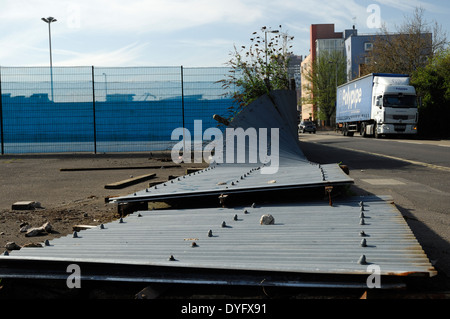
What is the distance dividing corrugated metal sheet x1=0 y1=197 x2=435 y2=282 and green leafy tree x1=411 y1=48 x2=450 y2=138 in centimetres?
3303

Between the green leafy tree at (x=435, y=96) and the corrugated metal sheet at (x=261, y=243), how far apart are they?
108ft

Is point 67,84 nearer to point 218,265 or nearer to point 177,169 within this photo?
point 177,169

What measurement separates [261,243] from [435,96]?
35.7 m

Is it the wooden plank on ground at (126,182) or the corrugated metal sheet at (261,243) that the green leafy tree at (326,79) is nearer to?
the wooden plank on ground at (126,182)

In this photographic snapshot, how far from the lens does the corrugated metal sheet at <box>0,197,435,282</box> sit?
294 centimetres

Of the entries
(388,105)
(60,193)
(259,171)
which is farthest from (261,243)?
(388,105)

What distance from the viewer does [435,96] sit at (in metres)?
35.6

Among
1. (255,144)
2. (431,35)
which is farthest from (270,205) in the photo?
(431,35)

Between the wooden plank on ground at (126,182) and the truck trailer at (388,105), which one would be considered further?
the truck trailer at (388,105)

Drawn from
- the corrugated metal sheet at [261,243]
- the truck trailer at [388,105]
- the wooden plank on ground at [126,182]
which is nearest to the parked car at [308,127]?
the truck trailer at [388,105]

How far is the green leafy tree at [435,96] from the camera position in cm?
3481

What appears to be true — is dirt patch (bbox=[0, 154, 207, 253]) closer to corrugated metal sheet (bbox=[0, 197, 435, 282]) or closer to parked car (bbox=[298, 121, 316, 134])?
corrugated metal sheet (bbox=[0, 197, 435, 282])

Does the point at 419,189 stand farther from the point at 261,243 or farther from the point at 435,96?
the point at 435,96
